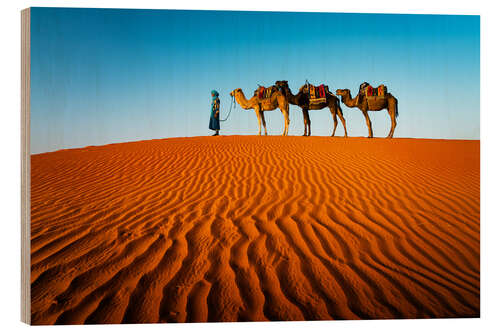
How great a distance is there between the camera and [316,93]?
14125mm

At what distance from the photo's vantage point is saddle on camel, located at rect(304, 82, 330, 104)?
13.9 metres

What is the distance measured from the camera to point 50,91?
12.7 feet

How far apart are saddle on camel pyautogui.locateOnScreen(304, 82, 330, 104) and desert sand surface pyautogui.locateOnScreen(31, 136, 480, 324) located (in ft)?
26.7

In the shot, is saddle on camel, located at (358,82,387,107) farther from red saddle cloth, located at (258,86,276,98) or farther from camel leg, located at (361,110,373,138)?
red saddle cloth, located at (258,86,276,98)

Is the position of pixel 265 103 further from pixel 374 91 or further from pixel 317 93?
pixel 374 91

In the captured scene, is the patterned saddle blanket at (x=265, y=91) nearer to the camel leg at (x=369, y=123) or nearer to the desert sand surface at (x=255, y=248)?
the camel leg at (x=369, y=123)

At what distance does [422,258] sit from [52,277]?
391cm

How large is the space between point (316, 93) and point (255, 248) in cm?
1196

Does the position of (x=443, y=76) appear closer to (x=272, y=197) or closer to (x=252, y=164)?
(x=272, y=197)

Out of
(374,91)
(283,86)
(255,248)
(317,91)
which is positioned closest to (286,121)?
(283,86)

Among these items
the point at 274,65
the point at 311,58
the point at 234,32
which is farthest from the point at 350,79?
the point at 234,32

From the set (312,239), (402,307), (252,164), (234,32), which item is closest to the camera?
(402,307)

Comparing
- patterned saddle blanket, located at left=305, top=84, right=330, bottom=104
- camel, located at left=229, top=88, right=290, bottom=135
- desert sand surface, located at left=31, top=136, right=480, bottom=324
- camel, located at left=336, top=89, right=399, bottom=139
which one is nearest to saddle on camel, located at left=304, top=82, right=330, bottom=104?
patterned saddle blanket, located at left=305, top=84, right=330, bottom=104

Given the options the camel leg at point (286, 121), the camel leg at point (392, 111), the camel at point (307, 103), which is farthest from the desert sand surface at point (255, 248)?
the camel leg at point (286, 121)
